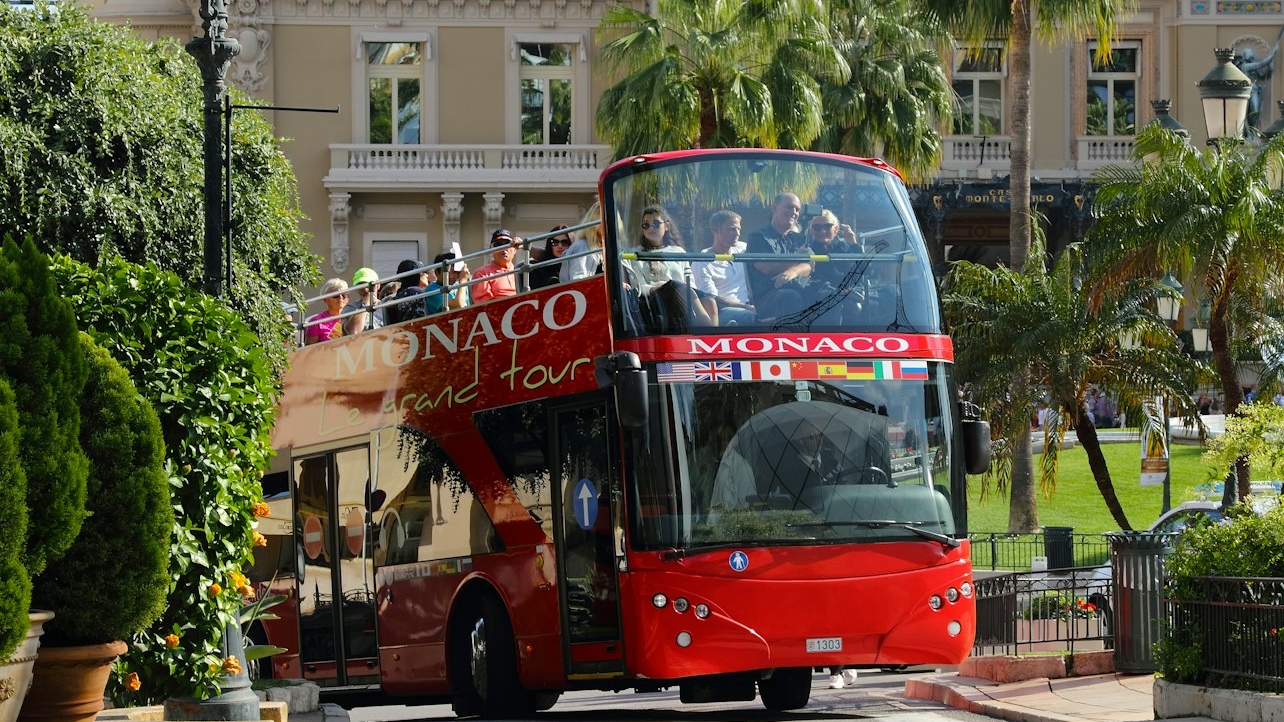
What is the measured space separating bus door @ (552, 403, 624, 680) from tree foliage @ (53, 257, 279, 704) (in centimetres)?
316

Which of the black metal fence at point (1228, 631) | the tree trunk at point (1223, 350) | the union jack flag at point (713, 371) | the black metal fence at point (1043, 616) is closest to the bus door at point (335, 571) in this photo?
the union jack flag at point (713, 371)

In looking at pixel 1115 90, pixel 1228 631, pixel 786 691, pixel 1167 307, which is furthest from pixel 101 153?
pixel 1115 90

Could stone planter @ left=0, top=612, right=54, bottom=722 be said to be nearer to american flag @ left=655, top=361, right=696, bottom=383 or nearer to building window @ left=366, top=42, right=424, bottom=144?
american flag @ left=655, top=361, right=696, bottom=383

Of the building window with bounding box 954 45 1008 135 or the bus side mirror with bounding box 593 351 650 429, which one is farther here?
the building window with bounding box 954 45 1008 135

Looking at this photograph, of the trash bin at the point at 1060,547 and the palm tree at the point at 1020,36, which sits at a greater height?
the palm tree at the point at 1020,36

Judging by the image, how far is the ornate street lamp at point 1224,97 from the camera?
71.1ft

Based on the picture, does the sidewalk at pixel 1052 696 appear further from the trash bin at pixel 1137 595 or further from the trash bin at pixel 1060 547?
the trash bin at pixel 1060 547

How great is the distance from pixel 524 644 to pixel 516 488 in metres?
1.22

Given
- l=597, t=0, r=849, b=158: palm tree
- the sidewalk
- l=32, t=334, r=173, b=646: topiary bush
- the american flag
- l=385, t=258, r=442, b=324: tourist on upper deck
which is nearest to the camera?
l=32, t=334, r=173, b=646: topiary bush

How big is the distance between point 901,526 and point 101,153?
26.4 ft

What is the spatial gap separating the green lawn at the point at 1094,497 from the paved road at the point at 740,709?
13.5 m

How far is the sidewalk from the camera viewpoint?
14.7 metres

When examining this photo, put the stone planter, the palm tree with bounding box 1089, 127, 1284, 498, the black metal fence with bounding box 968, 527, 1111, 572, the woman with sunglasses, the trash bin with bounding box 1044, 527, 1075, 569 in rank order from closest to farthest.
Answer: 1. the stone planter
2. the woman with sunglasses
3. the trash bin with bounding box 1044, 527, 1075, 569
4. the palm tree with bounding box 1089, 127, 1284, 498
5. the black metal fence with bounding box 968, 527, 1111, 572

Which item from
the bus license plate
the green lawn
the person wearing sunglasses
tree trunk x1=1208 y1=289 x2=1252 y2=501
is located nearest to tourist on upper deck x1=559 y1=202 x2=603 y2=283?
the person wearing sunglasses
